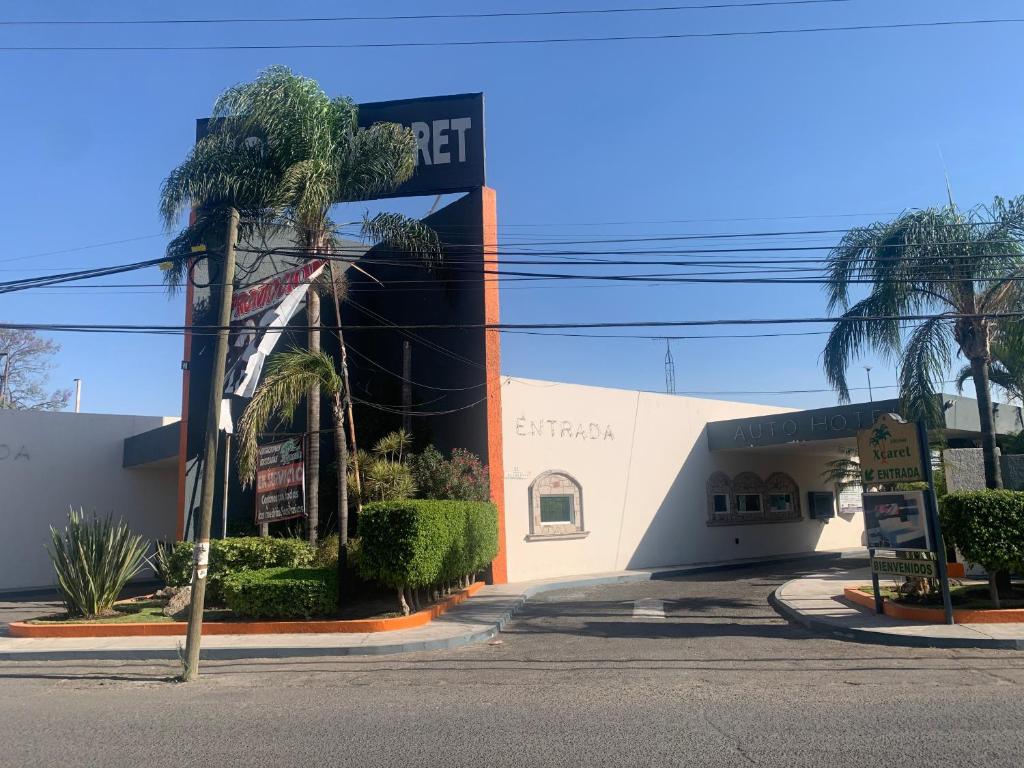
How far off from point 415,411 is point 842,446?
1438cm

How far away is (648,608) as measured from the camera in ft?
49.1

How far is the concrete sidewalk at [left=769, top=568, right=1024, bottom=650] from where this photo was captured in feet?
34.3

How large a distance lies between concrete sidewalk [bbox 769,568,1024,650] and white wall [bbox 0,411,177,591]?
2054 cm

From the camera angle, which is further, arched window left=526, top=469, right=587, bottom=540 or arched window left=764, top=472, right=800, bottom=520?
arched window left=764, top=472, right=800, bottom=520

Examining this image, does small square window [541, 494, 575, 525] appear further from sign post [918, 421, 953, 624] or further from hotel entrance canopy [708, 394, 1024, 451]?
sign post [918, 421, 953, 624]

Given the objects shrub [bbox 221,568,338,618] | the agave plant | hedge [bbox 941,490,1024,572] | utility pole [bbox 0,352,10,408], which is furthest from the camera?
utility pole [bbox 0,352,10,408]

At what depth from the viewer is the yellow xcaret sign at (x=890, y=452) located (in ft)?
40.2

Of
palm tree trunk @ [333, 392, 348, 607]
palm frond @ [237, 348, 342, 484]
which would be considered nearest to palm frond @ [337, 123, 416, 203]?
palm frond @ [237, 348, 342, 484]

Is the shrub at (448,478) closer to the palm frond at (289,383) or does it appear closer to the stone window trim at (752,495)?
the palm frond at (289,383)

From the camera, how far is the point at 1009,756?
5684 millimetres

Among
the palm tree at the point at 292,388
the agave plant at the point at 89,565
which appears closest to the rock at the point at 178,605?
the agave plant at the point at 89,565

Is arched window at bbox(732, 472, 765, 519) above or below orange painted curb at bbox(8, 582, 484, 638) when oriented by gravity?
above

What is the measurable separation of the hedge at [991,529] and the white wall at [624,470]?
10.2 m

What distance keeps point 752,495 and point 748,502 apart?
326mm
